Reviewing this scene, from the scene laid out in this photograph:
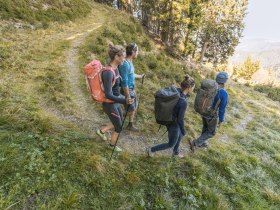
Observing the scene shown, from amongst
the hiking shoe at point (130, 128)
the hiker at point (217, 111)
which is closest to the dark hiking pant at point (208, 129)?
the hiker at point (217, 111)

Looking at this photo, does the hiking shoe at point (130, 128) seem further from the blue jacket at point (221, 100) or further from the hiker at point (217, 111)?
the blue jacket at point (221, 100)

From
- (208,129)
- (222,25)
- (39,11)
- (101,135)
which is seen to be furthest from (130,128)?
(222,25)

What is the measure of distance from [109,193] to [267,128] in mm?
10262

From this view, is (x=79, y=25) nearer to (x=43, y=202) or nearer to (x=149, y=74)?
(x=149, y=74)

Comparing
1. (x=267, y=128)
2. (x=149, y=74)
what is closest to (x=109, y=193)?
(x=149, y=74)

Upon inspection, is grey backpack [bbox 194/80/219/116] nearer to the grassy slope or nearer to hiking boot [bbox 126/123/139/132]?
the grassy slope

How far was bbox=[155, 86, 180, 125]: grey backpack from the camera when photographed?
484 cm

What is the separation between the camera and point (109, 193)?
4211 millimetres

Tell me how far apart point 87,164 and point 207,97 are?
347cm

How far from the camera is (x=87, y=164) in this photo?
4.50m

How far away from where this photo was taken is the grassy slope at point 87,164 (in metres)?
3.90

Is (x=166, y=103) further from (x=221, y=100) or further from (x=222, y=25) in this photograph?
(x=222, y=25)

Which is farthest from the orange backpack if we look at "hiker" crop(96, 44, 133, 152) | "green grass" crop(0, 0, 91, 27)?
"green grass" crop(0, 0, 91, 27)

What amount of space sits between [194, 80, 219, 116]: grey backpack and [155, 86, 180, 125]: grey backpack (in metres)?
1.38
